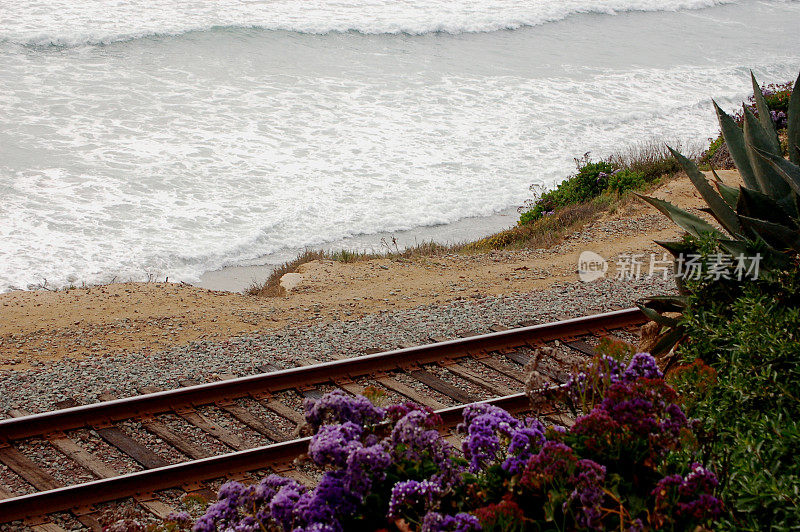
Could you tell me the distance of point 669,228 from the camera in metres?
12.6

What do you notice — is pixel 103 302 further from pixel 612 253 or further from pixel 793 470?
pixel 793 470

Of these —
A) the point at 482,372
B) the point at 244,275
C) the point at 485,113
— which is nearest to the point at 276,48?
the point at 485,113

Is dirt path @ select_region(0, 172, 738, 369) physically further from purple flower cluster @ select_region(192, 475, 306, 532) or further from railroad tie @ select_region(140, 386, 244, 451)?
purple flower cluster @ select_region(192, 475, 306, 532)

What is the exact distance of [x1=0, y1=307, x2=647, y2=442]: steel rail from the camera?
634cm

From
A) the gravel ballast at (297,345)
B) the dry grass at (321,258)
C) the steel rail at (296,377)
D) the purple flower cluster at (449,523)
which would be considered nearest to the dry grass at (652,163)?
the dry grass at (321,258)

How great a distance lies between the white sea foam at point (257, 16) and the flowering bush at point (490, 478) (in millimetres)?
27678

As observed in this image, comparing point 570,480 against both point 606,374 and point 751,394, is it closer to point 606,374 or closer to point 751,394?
point 606,374

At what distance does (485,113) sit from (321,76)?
6133 mm

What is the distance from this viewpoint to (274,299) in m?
10.4

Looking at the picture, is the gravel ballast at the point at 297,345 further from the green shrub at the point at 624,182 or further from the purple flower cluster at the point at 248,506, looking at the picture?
the green shrub at the point at 624,182

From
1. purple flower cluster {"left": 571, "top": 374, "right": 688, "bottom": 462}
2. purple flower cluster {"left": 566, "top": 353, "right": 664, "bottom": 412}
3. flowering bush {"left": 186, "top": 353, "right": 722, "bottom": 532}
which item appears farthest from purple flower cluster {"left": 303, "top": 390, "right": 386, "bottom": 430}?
purple flower cluster {"left": 566, "top": 353, "right": 664, "bottom": 412}

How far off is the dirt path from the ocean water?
3.44 metres

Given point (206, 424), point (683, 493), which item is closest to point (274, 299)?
point (206, 424)

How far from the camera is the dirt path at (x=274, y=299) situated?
8852mm
